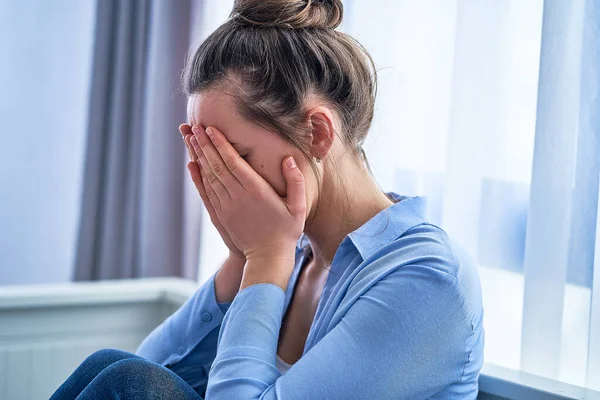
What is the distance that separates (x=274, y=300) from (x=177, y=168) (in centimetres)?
146

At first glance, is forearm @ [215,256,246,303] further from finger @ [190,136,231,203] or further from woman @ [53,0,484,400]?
finger @ [190,136,231,203]

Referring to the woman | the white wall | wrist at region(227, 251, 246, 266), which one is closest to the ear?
the woman

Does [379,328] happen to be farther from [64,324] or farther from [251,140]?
[64,324]

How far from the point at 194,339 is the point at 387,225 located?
0.44 metres

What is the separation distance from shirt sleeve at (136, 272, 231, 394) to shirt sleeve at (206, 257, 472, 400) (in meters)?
0.31

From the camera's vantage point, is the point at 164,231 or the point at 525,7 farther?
the point at 164,231

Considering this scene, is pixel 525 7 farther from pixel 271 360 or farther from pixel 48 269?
pixel 48 269

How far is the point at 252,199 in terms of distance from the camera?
1057 mm

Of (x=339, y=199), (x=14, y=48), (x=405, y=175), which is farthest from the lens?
(x=14, y=48)

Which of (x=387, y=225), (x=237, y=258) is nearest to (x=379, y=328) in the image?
(x=387, y=225)

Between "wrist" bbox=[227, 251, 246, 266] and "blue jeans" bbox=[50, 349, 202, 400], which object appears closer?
"blue jeans" bbox=[50, 349, 202, 400]

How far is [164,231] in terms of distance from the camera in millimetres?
2404

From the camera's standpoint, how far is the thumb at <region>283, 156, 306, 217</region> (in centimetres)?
105

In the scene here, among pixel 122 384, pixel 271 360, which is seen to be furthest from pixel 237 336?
pixel 122 384
